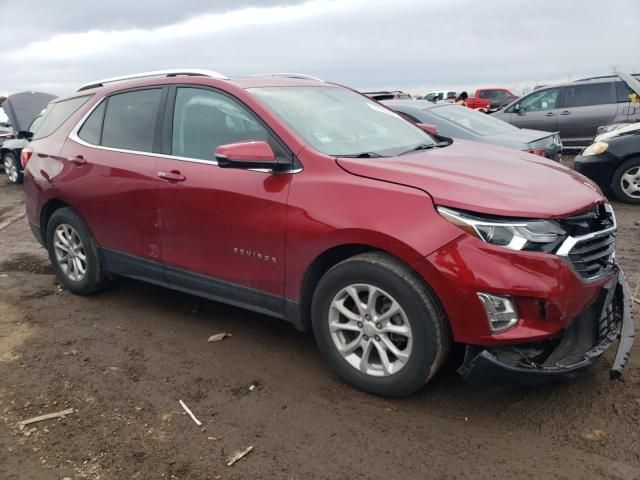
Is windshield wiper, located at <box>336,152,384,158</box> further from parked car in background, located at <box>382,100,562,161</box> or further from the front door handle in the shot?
parked car in background, located at <box>382,100,562,161</box>

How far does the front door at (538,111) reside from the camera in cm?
1314

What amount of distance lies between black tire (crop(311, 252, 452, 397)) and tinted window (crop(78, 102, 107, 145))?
253cm

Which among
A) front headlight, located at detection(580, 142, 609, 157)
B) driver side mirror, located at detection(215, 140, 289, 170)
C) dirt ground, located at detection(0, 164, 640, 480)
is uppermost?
driver side mirror, located at detection(215, 140, 289, 170)

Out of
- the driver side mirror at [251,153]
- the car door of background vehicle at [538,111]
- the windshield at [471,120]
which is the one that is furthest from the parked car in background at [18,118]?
the car door of background vehicle at [538,111]

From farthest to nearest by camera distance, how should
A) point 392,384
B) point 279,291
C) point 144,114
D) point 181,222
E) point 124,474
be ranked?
point 144,114
point 181,222
point 279,291
point 392,384
point 124,474

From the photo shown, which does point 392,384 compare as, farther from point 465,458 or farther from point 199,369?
point 199,369

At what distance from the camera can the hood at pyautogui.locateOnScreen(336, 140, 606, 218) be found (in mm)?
2838

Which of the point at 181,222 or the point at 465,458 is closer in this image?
the point at 465,458

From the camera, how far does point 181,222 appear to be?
3896 mm

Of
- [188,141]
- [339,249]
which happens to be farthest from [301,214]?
[188,141]

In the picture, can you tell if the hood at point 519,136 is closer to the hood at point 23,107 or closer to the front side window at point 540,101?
the front side window at point 540,101

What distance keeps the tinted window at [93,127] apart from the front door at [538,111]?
1078 centimetres

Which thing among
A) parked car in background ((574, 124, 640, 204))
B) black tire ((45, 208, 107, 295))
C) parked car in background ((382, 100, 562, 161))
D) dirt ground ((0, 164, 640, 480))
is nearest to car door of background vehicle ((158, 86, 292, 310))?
dirt ground ((0, 164, 640, 480))

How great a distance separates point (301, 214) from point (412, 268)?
2.37 feet
